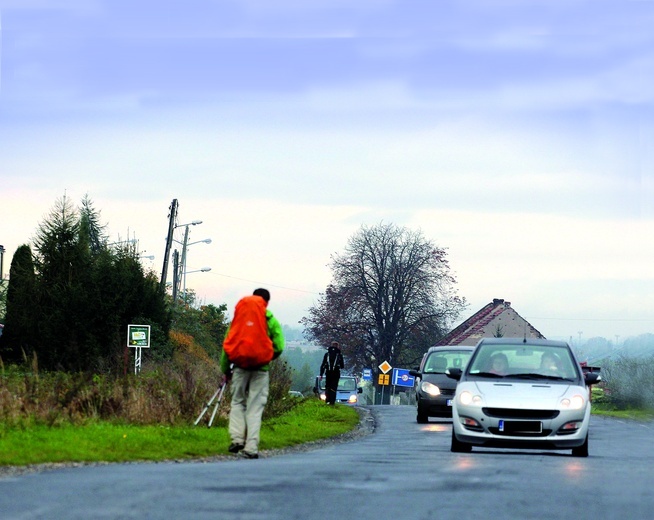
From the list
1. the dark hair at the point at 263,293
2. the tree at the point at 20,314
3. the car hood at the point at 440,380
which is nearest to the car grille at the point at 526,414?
the dark hair at the point at 263,293

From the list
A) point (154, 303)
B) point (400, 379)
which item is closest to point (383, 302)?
point (400, 379)

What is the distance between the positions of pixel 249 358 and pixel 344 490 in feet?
16.1

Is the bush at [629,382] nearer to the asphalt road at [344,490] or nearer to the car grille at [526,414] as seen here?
the car grille at [526,414]

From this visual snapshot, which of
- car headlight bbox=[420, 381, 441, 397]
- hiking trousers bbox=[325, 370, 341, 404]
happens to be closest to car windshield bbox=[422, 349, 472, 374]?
car headlight bbox=[420, 381, 441, 397]

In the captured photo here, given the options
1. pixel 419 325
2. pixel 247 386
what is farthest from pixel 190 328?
pixel 247 386

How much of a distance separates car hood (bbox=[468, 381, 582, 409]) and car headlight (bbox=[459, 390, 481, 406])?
0.07m

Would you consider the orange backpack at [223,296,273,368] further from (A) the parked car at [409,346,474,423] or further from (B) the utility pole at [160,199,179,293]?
(B) the utility pole at [160,199,179,293]

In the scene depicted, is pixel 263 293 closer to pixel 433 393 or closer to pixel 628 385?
pixel 433 393

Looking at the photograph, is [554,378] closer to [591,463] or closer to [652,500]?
[591,463]

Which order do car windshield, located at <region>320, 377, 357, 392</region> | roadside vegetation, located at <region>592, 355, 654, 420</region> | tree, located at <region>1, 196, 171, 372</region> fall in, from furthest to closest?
car windshield, located at <region>320, 377, 357, 392</region> → tree, located at <region>1, 196, 171, 372</region> → roadside vegetation, located at <region>592, 355, 654, 420</region>

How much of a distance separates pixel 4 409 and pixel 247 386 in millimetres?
4225

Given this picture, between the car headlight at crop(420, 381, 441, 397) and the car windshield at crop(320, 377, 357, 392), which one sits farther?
the car windshield at crop(320, 377, 357, 392)

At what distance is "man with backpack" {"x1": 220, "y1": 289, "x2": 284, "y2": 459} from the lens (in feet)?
47.9

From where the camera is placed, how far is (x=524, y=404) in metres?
16.0
